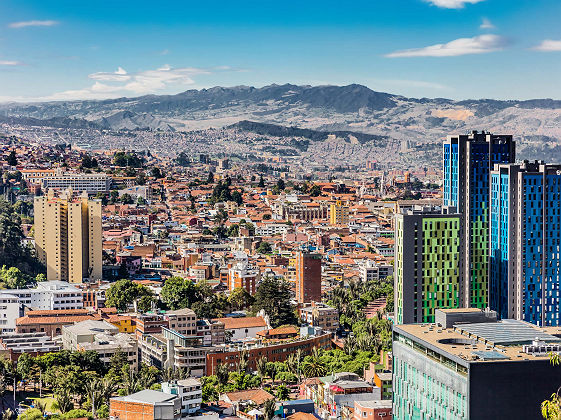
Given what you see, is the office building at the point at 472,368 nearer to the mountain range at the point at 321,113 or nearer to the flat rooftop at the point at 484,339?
the flat rooftop at the point at 484,339

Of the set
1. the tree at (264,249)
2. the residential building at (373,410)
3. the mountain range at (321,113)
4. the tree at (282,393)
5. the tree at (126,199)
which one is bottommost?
the tree at (282,393)

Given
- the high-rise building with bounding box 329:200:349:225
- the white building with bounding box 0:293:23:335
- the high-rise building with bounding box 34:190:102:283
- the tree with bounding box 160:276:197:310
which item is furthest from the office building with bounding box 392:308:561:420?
the high-rise building with bounding box 329:200:349:225

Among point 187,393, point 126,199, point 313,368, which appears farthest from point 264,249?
point 187,393

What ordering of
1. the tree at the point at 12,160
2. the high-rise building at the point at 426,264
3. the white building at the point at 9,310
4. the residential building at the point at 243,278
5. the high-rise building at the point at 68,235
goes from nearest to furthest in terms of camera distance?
1. the high-rise building at the point at 426,264
2. the white building at the point at 9,310
3. the residential building at the point at 243,278
4. the high-rise building at the point at 68,235
5. the tree at the point at 12,160

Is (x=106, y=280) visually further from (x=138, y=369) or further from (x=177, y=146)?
(x=177, y=146)

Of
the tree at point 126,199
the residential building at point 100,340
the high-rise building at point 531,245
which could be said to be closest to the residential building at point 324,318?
the residential building at point 100,340

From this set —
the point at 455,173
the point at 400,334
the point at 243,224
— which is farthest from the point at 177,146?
the point at 400,334
